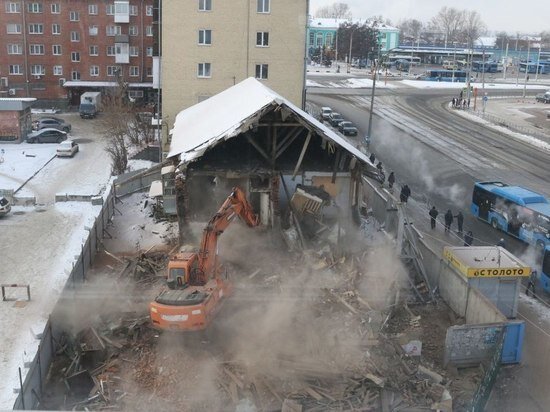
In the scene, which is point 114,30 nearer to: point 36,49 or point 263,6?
point 36,49

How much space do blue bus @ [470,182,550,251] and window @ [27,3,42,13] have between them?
4389cm

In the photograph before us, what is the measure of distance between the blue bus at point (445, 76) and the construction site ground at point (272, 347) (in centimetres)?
Answer: 6830

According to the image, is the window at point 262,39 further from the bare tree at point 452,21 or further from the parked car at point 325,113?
the bare tree at point 452,21

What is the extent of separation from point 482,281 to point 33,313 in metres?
11.6

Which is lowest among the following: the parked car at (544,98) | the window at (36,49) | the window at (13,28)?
the parked car at (544,98)

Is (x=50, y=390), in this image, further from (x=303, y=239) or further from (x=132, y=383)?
(x=303, y=239)

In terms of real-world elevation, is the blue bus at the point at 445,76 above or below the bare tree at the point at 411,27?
below

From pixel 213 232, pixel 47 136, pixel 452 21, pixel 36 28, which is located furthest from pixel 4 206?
pixel 452 21

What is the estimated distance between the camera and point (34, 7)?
54719 millimetres

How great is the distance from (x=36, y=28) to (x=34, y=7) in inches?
69.2

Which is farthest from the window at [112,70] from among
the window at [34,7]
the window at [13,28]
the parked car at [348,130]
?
the parked car at [348,130]

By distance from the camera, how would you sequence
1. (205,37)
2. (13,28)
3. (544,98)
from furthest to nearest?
(544,98) → (13,28) → (205,37)

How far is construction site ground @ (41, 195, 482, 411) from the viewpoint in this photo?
12.5m

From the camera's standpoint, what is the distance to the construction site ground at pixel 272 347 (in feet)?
40.9
